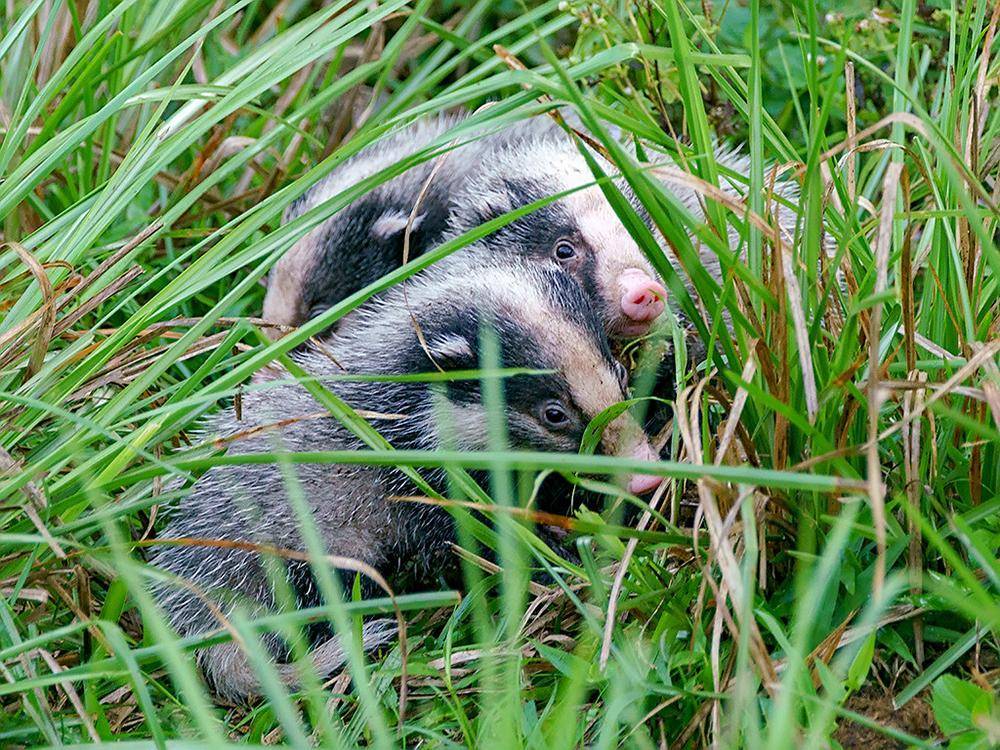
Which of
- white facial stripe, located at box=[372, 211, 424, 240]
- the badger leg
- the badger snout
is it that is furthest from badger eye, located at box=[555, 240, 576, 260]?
the badger leg

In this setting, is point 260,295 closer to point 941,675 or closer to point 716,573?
point 716,573

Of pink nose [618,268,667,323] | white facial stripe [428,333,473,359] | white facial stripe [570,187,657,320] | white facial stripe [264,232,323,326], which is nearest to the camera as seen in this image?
white facial stripe [428,333,473,359]

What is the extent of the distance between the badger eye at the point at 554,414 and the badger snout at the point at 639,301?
16.2 inches

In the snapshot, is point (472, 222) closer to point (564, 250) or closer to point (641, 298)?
point (564, 250)

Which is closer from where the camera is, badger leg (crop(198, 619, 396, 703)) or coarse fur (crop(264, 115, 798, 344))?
badger leg (crop(198, 619, 396, 703))

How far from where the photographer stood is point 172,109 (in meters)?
5.01

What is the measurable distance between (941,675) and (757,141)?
1.11 metres

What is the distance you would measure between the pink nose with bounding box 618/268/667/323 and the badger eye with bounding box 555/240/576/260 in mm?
392

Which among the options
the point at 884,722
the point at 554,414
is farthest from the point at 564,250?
the point at 884,722

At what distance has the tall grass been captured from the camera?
2.28 meters

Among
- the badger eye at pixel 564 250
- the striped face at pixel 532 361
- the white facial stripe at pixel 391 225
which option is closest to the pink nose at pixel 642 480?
the striped face at pixel 532 361

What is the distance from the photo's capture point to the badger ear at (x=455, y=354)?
3.43m

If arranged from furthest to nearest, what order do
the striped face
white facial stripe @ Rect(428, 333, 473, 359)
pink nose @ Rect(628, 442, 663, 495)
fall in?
white facial stripe @ Rect(428, 333, 473, 359)
the striped face
pink nose @ Rect(628, 442, 663, 495)

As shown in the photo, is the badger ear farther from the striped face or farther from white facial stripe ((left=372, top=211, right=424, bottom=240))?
white facial stripe ((left=372, top=211, right=424, bottom=240))
